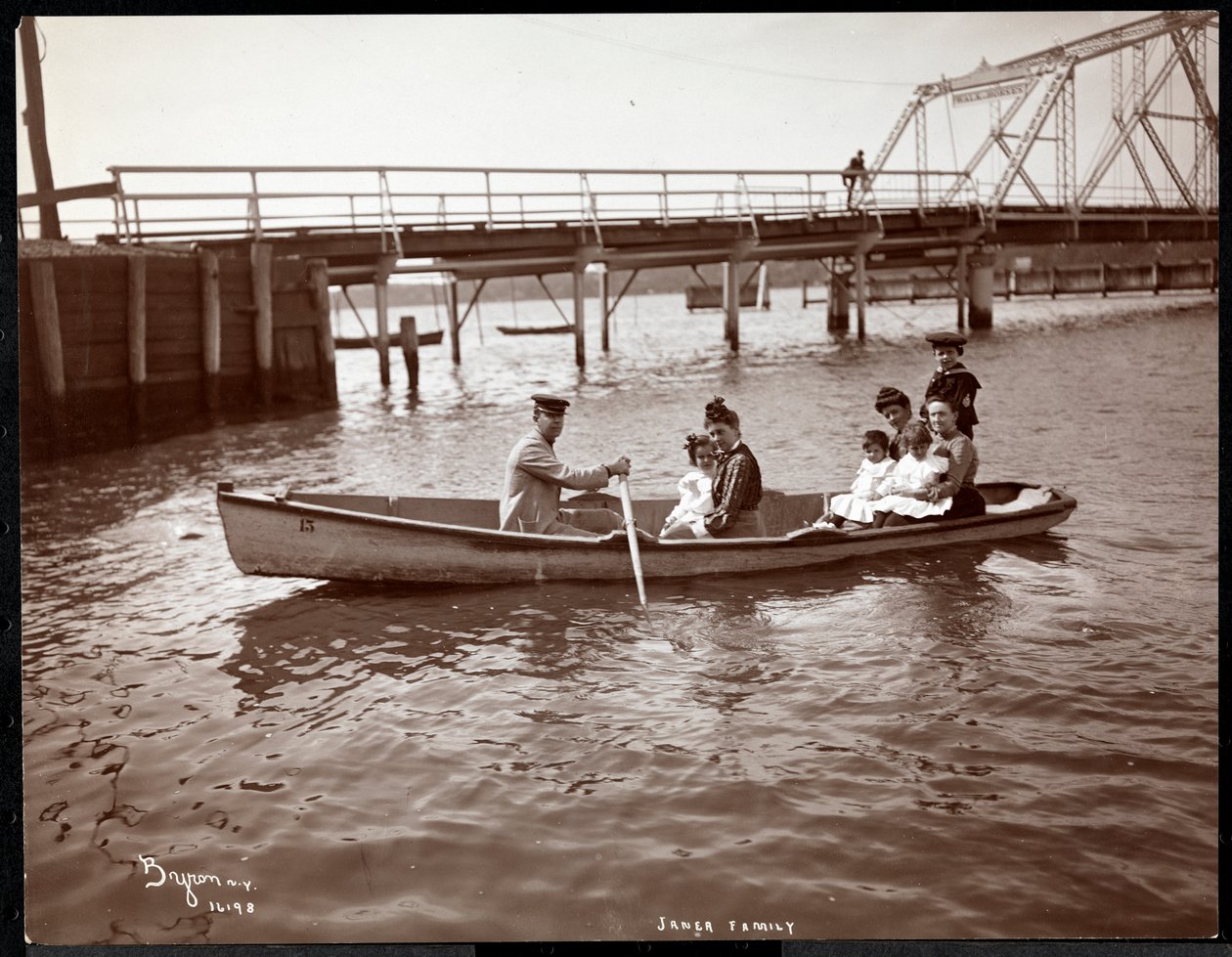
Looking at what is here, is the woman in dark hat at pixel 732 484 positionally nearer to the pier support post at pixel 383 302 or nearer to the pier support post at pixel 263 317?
the pier support post at pixel 263 317

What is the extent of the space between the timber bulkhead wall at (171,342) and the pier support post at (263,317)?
21 mm

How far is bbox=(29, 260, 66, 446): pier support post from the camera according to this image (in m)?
5.69

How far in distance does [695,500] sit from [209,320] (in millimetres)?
8897

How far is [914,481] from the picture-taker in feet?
23.5

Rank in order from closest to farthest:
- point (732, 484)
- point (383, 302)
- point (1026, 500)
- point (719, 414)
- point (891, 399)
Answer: point (719, 414)
point (732, 484)
point (891, 399)
point (1026, 500)
point (383, 302)

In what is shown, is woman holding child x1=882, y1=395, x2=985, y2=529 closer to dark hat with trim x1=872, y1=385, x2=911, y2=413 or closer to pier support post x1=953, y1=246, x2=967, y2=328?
dark hat with trim x1=872, y1=385, x2=911, y2=413

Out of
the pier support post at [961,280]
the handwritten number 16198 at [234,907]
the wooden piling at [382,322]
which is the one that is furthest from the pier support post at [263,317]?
the pier support post at [961,280]

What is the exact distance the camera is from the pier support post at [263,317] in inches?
577

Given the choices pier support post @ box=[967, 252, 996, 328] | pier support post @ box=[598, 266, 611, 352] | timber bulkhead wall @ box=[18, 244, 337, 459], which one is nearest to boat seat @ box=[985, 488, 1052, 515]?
timber bulkhead wall @ box=[18, 244, 337, 459]

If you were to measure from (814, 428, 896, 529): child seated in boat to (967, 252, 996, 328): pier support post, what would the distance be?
858 inches

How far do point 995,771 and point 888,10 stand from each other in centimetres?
313

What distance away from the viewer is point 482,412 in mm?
16031

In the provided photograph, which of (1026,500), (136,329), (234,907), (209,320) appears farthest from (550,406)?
(209,320)

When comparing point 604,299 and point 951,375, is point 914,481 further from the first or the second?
point 604,299
